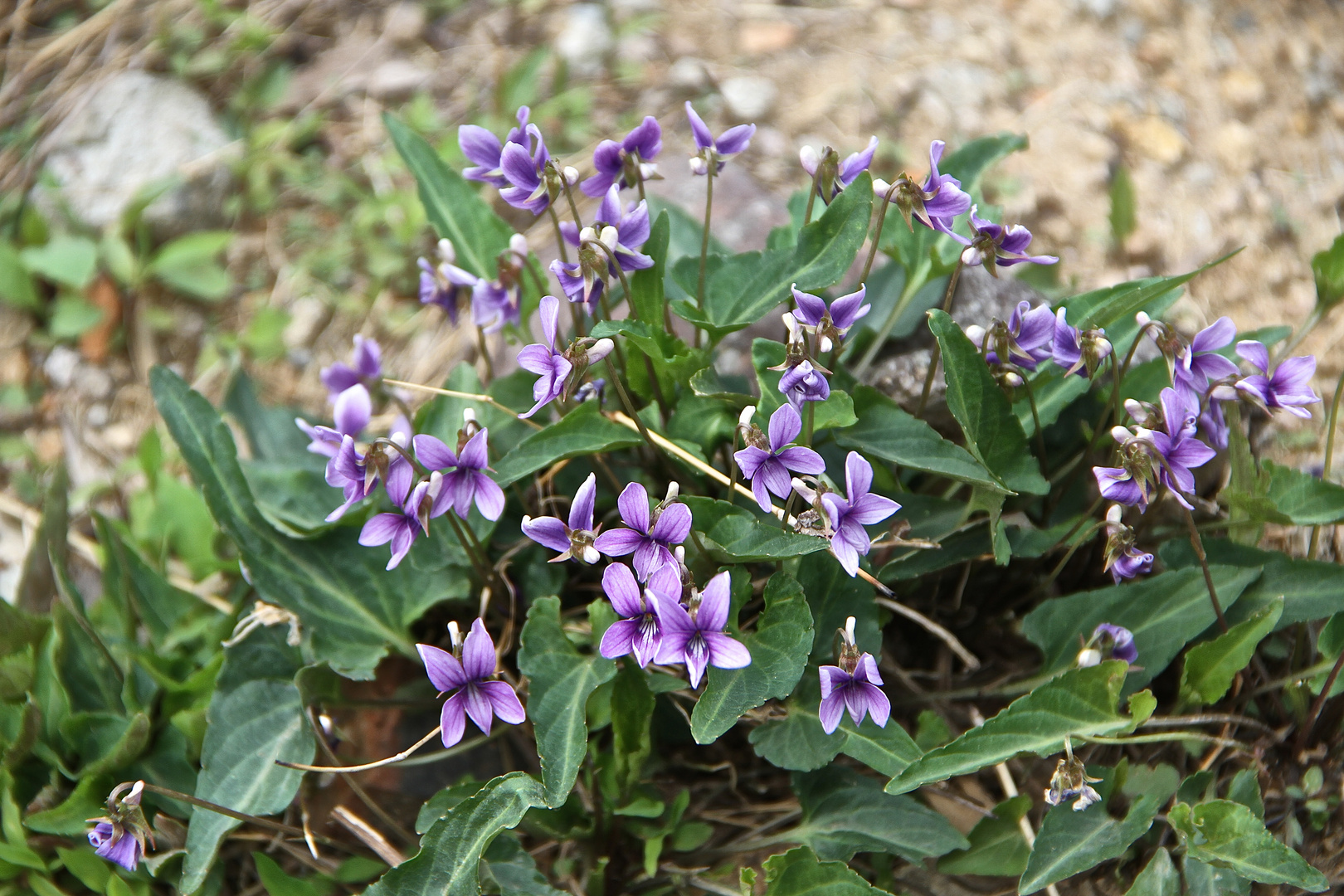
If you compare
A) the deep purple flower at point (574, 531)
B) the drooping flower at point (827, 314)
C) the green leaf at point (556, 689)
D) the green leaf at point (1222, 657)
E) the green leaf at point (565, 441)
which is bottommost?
the green leaf at point (1222, 657)

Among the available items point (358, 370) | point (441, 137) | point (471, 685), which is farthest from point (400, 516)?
point (441, 137)

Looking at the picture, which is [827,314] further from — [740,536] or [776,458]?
[740,536]

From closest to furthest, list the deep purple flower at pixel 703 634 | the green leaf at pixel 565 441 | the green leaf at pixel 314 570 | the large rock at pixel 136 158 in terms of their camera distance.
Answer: the deep purple flower at pixel 703 634 < the green leaf at pixel 565 441 < the green leaf at pixel 314 570 < the large rock at pixel 136 158

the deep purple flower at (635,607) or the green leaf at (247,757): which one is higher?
the deep purple flower at (635,607)

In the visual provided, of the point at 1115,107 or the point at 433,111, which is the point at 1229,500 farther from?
the point at 433,111

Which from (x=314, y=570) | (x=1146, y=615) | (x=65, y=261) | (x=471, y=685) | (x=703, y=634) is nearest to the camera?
(x=703, y=634)

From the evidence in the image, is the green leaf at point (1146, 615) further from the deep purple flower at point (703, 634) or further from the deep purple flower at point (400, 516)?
the deep purple flower at point (400, 516)

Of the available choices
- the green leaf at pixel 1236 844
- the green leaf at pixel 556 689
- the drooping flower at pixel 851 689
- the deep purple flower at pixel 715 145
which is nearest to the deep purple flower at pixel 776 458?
the drooping flower at pixel 851 689

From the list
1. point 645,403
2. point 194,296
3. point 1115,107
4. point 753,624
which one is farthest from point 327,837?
point 1115,107
